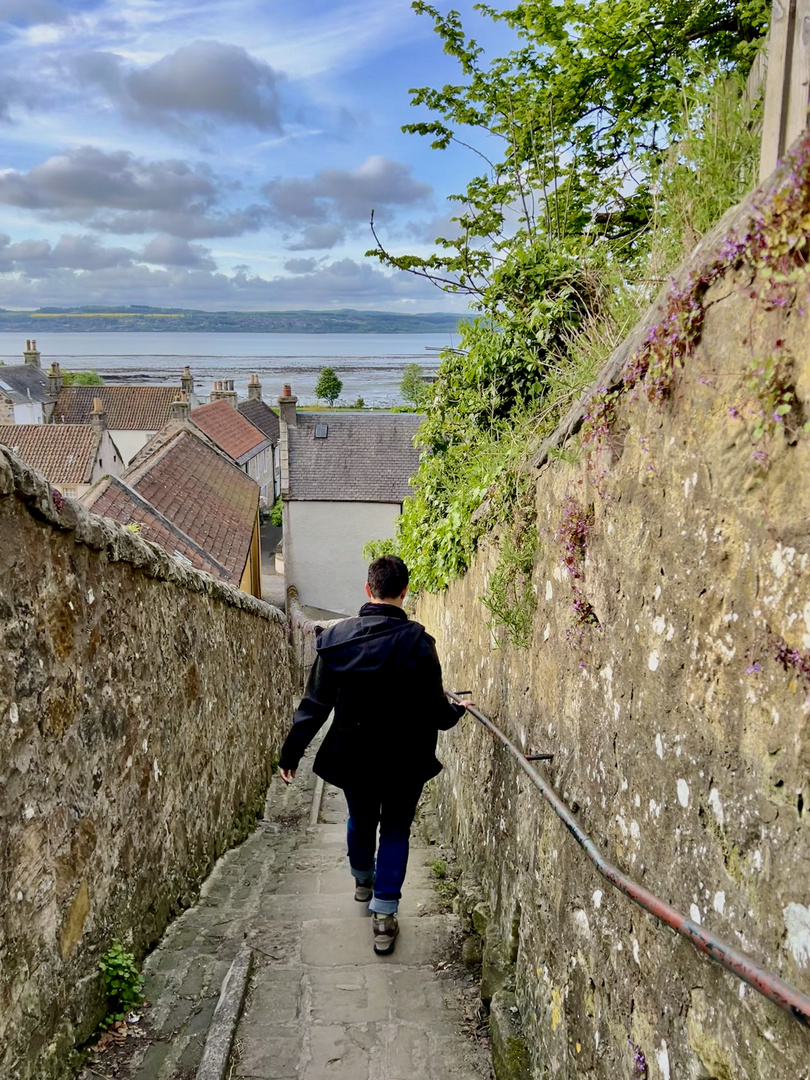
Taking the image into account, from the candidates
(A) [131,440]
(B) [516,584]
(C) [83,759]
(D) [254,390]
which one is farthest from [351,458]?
(C) [83,759]

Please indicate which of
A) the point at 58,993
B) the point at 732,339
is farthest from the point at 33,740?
the point at 732,339

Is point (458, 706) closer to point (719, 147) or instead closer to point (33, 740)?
point (33, 740)

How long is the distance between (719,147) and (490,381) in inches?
125

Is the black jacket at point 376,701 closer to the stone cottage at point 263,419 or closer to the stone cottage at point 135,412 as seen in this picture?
the stone cottage at point 263,419

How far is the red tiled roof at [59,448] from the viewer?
3011cm

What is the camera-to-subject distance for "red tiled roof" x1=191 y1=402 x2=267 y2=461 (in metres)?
36.2

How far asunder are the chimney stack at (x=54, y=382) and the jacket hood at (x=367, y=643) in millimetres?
60227

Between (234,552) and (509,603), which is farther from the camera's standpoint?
(234,552)

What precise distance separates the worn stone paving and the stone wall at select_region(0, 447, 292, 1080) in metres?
0.23

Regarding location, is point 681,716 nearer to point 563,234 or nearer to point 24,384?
point 563,234

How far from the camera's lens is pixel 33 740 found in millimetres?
2721

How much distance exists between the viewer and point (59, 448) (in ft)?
102

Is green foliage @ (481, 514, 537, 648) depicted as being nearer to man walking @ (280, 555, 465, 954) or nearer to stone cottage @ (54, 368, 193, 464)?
man walking @ (280, 555, 465, 954)

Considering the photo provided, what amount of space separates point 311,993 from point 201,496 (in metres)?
16.9
